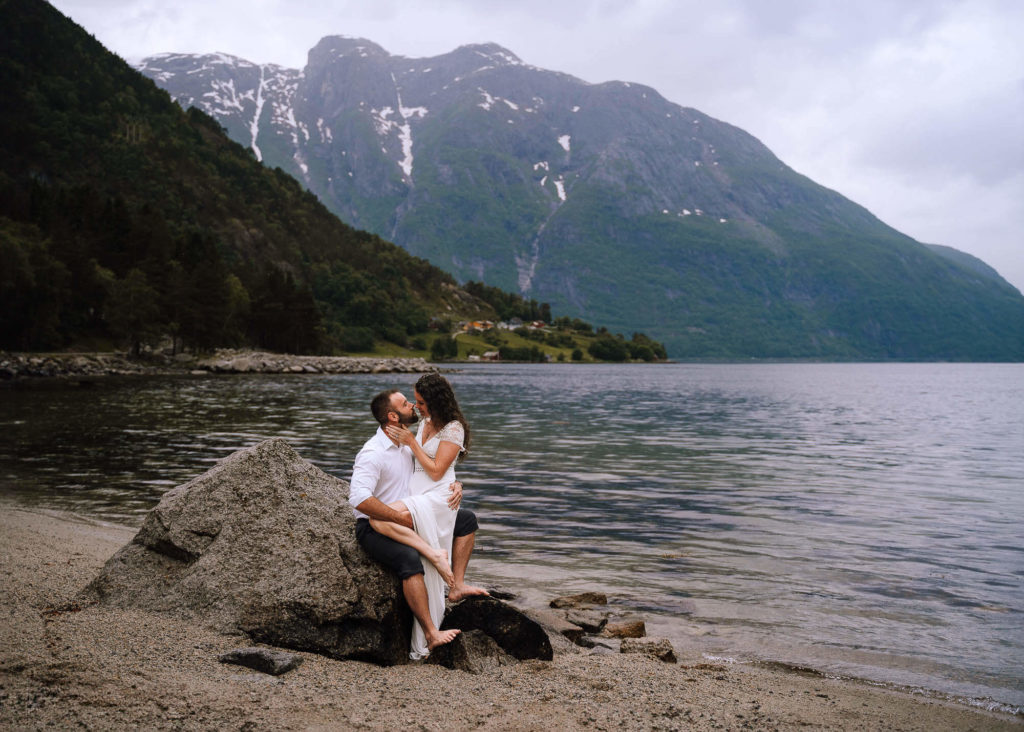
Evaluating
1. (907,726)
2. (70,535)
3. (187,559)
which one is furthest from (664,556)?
(70,535)

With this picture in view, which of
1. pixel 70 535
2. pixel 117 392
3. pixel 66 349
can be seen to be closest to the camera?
pixel 70 535

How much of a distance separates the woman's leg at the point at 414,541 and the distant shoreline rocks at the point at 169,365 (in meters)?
80.3

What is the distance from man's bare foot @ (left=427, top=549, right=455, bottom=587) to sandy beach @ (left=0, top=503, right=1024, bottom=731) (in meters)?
0.99

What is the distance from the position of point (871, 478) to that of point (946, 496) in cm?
376

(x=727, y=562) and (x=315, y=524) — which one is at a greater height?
(x=315, y=524)

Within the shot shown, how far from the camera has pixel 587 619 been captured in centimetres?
1063

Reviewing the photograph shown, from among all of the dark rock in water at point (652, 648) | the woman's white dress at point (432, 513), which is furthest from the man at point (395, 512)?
the dark rock in water at point (652, 648)

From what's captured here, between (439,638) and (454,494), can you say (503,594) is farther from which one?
(439,638)

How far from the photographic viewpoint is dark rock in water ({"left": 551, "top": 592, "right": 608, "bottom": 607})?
1192 cm

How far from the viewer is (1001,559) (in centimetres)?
1537

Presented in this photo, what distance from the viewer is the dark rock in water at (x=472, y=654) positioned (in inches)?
326

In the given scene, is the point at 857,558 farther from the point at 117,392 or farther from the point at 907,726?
the point at 117,392

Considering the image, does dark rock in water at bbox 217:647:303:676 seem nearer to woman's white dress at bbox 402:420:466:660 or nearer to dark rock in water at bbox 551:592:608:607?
woman's white dress at bbox 402:420:466:660

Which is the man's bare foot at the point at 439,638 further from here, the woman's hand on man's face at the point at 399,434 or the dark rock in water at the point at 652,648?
the dark rock in water at the point at 652,648
